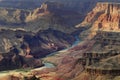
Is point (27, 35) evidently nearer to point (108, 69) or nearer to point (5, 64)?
point (5, 64)

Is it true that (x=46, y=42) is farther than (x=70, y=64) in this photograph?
Yes

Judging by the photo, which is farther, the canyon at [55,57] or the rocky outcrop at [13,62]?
the rocky outcrop at [13,62]

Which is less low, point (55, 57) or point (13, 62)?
point (13, 62)

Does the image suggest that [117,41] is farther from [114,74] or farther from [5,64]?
[114,74]

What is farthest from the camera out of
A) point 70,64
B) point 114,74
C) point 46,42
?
point 46,42

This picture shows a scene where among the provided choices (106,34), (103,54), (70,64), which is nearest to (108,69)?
(103,54)

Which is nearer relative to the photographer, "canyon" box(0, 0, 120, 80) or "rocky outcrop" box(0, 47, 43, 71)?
"canyon" box(0, 0, 120, 80)

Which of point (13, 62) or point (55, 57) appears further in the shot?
→ point (55, 57)

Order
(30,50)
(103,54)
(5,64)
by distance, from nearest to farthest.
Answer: (103,54), (5,64), (30,50)

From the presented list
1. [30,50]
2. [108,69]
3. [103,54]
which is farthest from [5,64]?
[108,69]
